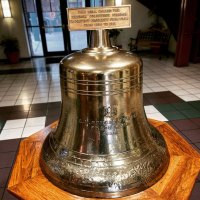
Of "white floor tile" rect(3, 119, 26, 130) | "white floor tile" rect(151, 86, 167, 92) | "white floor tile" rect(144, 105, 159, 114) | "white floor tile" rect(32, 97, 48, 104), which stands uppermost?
"white floor tile" rect(144, 105, 159, 114)

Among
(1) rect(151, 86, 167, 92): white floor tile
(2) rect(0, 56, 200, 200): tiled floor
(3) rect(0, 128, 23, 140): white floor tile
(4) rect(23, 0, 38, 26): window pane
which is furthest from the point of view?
(4) rect(23, 0, 38, 26): window pane

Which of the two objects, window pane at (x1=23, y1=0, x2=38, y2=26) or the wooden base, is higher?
window pane at (x1=23, y1=0, x2=38, y2=26)

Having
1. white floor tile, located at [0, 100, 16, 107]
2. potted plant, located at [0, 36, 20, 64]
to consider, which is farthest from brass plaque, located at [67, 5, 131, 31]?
potted plant, located at [0, 36, 20, 64]

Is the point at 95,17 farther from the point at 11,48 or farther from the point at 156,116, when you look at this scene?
the point at 11,48

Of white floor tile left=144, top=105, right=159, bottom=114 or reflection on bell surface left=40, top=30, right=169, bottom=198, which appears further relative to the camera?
white floor tile left=144, top=105, right=159, bottom=114

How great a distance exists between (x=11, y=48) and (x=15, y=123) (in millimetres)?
4752

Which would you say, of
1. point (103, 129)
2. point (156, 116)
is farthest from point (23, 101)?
point (103, 129)

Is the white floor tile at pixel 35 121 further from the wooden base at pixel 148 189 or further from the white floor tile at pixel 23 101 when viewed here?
the wooden base at pixel 148 189

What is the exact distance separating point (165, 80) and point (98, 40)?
439 centimetres

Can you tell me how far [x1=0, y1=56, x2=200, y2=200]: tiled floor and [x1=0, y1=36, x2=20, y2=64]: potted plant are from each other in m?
1.06

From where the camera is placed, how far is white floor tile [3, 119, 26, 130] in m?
3.07

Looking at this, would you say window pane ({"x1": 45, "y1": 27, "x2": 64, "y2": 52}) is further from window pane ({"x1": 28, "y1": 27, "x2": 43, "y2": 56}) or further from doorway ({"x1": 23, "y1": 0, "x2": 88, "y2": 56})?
window pane ({"x1": 28, "y1": 27, "x2": 43, "y2": 56})

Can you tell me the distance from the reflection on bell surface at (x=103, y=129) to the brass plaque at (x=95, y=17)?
34 millimetres

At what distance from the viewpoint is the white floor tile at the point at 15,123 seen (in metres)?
3.07
